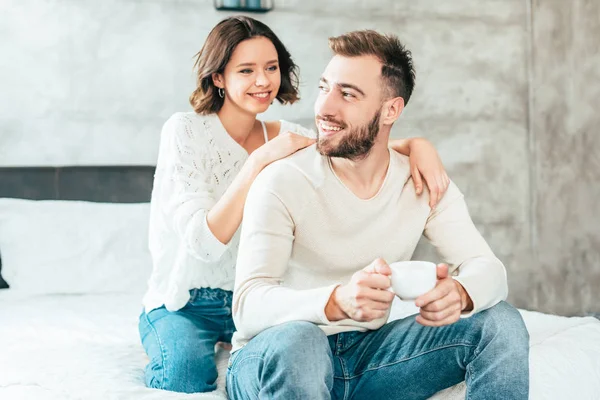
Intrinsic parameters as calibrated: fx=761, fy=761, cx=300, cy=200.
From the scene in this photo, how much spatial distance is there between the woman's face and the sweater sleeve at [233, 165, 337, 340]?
46 cm

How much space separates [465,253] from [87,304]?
152 centimetres

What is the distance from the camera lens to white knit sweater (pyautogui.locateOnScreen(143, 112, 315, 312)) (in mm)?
2064

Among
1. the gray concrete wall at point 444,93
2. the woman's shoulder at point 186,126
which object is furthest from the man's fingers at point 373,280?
the gray concrete wall at point 444,93

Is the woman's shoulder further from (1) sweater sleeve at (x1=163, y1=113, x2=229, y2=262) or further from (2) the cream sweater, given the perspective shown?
(2) the cream sweater

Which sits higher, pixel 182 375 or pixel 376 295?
pixel 376 295

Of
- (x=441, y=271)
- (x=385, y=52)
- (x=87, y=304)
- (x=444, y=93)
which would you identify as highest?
(x=385, y=52)

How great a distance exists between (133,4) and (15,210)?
1073 mm

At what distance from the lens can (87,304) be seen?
109 inches

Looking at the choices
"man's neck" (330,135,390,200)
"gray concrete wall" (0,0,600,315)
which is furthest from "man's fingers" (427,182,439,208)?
"gray concrete wall" (0,0,600,315)

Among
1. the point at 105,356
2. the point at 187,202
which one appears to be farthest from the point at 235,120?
the point at 105,356

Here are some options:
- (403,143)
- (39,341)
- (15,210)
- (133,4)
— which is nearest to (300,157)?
(403,143)

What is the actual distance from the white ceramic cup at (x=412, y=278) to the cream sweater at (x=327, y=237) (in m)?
0.18

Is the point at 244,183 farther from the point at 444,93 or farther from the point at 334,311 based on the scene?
the point at 444,93

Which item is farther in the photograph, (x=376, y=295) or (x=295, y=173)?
(x=295, y=173)
